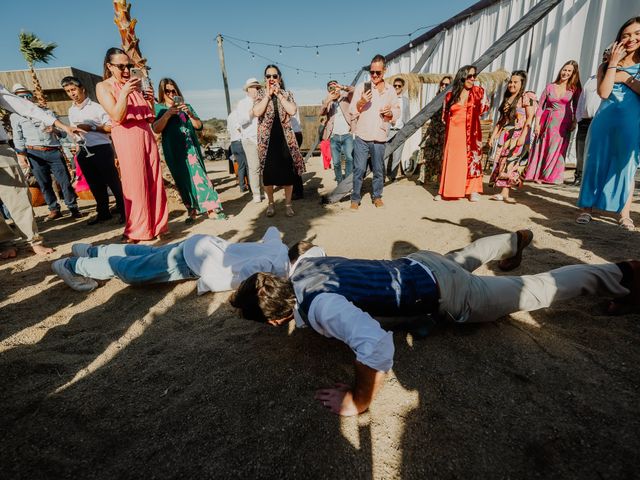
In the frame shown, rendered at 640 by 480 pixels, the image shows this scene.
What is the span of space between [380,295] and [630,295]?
4.74 feet

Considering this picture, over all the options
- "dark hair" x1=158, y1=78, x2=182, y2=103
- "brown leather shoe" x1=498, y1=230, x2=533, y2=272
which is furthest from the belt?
"brown leather shoe" x1=498, y1=230, x2=533, y2=272

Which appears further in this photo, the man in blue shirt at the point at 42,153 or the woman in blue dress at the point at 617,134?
the man in blue shirt at the point at 42,153

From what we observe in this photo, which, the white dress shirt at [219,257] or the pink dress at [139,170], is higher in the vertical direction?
the pink dress at [139,170]

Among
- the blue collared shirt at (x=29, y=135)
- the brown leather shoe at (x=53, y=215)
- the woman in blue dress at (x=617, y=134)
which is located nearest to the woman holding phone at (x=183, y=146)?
the blue collared shirt at (x=29, y=135)

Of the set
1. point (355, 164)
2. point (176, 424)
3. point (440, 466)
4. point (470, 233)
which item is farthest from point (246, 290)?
point (355, 164)

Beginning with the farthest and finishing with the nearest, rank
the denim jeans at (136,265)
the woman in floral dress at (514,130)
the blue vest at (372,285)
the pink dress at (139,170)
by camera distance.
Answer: the woman in floral dress at (514,130) → the pink dress at (139,170) → the denim jeans at (136,265) → the blue vest at (372,285)

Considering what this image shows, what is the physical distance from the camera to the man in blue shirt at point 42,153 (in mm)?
4309

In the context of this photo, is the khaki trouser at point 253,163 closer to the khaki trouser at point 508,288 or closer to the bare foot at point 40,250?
the bare foot at point 40,250

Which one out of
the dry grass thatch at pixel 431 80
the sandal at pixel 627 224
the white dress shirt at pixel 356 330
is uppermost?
the dry grass thatch at pixel 431 80

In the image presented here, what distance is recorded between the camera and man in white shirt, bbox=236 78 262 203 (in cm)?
488

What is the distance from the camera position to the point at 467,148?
4.33 metres

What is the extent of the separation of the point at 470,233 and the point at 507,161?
1861 millimetres

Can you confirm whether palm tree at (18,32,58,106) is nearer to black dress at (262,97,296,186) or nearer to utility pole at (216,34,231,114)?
utility pole at (216,34,231,114)

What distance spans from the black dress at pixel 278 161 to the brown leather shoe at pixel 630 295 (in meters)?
3.30
